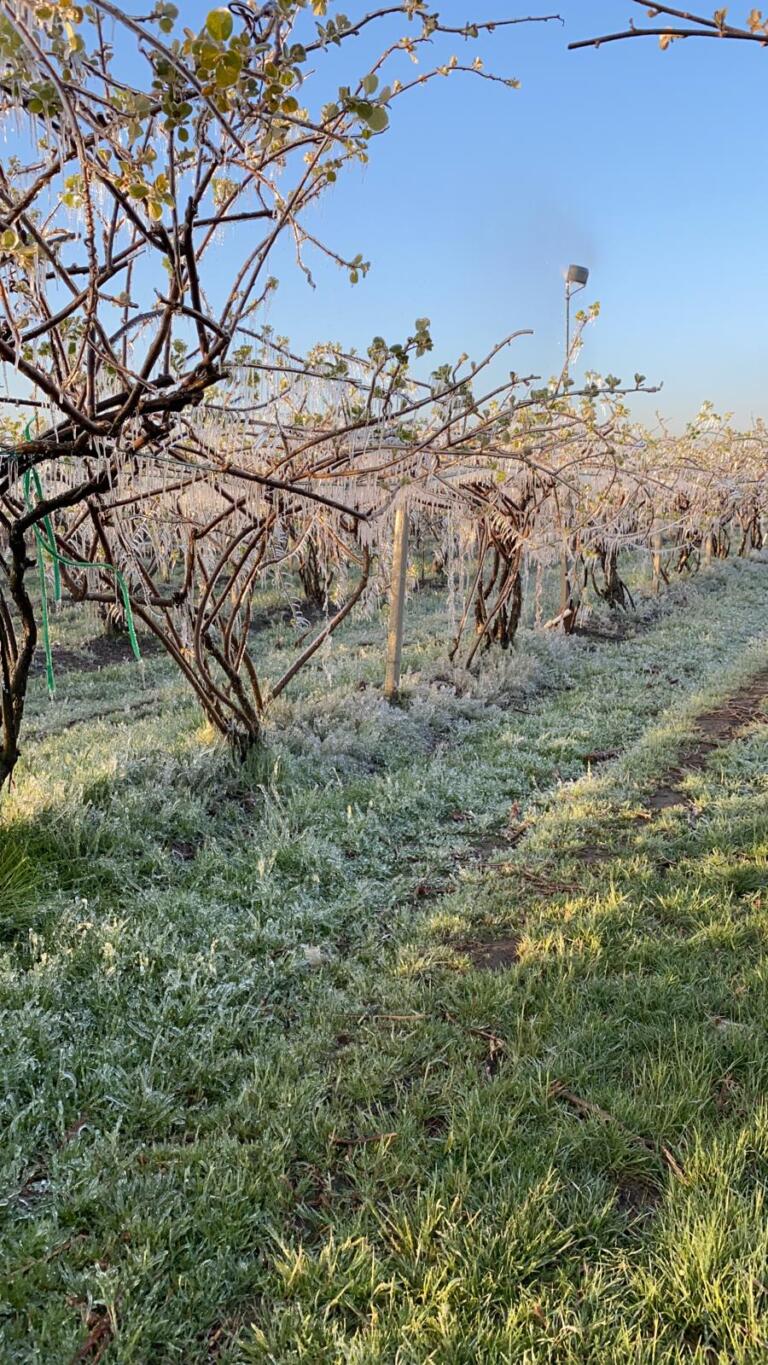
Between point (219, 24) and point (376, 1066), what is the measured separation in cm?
280

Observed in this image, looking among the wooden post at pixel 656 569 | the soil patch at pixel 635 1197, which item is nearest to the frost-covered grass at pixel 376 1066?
the soil patch at pixel 635 1197

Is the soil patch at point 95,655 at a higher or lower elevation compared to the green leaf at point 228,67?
lower

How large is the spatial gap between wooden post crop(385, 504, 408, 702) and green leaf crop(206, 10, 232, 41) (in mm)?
5436

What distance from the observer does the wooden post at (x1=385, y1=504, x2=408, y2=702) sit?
7133 millimetres

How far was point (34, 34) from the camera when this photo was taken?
1.64m

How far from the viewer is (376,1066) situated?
2.45m

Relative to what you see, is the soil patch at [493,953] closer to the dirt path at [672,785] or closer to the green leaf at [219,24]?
the dirt path at [672,785]

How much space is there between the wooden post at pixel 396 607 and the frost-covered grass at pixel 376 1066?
2.22m

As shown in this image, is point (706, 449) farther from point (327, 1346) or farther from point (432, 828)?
point (327, 1346)

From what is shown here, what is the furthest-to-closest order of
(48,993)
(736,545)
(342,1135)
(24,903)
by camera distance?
(736,545)
(24,903)
(48,993)
(342,1135)

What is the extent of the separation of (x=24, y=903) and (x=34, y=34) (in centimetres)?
291

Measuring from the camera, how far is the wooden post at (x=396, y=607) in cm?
713

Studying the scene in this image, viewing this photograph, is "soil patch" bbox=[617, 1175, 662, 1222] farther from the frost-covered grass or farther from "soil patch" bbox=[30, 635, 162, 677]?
"soil patch" bbox=[30, 635, 162, 677]

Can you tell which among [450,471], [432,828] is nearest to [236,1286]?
[432,828]
